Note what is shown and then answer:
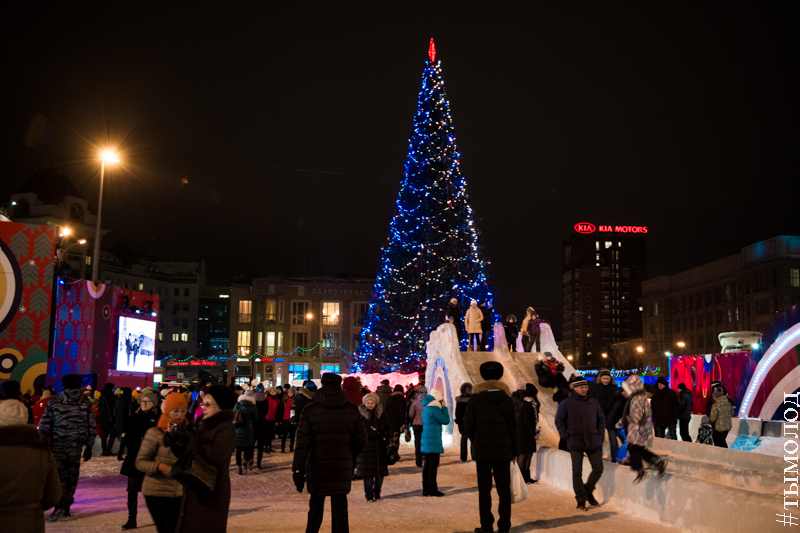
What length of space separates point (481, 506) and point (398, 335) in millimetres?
25530

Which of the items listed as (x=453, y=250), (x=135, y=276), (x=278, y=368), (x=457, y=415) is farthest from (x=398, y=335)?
(x=135, y=276)

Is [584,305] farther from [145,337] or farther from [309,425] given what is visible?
[309,425]

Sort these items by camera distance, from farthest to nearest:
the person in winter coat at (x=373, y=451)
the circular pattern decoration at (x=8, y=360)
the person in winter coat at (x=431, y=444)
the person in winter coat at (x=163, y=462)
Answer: the circular pattern decoration at (x=8, y=360) → the person in winter coat at (x=431, y=444) → the person in winter coat at (x=373, y=451) → the person in winter coat at (x=163, y=462)

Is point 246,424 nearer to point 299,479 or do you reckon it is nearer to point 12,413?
point 299,479

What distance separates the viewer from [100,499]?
1124 centimetres

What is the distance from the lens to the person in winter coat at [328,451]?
6789 mm

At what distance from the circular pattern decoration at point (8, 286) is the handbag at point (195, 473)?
1967cm

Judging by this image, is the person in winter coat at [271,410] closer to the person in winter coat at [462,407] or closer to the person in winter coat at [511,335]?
the person in winter coat at [462,407]

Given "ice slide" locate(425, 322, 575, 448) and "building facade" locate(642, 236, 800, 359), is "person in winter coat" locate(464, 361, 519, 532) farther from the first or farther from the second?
"building facade" locate(642, 236, 800, 359)

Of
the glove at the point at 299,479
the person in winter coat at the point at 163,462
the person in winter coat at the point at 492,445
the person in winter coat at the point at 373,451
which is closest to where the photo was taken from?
the person in winter coat at the point at 163,462

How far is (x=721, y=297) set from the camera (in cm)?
8925

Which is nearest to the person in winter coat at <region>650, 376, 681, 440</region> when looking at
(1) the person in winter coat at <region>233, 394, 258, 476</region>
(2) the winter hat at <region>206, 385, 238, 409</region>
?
(1) the person in winter coat at <region>233, 394, 258, 476</region>

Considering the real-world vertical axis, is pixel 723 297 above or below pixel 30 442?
above

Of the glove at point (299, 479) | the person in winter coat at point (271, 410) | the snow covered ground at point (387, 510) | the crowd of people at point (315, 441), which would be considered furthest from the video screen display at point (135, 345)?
the glove at point (299, 479)
